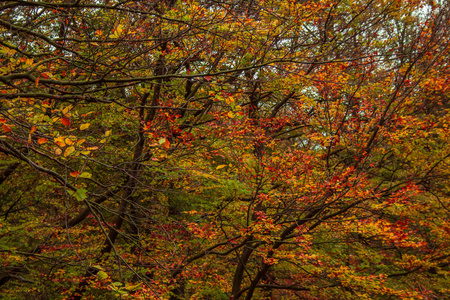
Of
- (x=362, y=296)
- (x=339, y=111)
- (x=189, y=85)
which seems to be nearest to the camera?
(x=362, y=296)

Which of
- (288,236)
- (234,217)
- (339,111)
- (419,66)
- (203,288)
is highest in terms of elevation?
(419,66)

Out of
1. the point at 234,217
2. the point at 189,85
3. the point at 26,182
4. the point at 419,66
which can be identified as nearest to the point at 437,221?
the point at 419,66

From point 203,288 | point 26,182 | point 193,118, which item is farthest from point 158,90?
point 203,288

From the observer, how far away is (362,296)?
279 inches

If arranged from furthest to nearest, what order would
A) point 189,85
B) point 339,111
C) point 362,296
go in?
point 189,85 → point 339,111 → point 362,296

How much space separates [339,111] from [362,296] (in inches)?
177

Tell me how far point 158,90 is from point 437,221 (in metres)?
9.20

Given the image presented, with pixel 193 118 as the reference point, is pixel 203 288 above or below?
below

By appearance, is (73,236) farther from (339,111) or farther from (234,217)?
(339,111)

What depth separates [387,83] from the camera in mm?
8820

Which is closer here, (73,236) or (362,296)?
(362,296)

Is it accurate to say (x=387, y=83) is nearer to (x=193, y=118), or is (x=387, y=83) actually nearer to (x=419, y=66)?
(x=419, y=66)

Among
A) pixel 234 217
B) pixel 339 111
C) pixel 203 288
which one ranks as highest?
pixel 339 111

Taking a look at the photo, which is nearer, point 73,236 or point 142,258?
point 142,258
